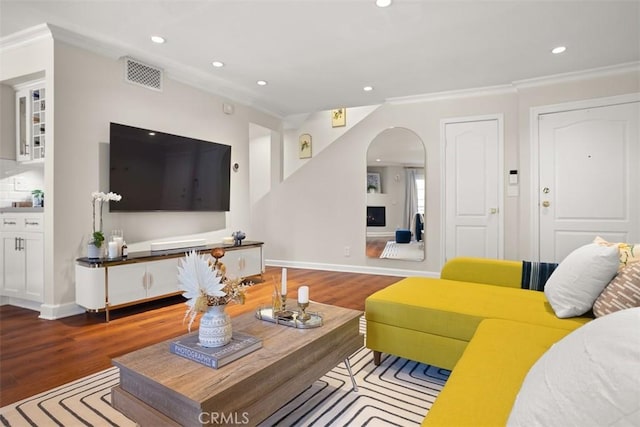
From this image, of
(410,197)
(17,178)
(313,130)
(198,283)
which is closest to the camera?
(198,283)

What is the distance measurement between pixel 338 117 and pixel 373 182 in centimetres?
126

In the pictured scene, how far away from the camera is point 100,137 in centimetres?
326

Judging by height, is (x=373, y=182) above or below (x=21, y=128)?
below

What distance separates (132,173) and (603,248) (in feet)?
12.3

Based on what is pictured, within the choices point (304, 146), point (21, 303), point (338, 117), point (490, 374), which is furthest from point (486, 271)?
point (21, 303)

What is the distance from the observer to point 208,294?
51.0 inches

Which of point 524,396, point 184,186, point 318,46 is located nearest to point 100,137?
point 184,186

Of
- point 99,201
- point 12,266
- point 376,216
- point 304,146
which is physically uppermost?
point 304,146

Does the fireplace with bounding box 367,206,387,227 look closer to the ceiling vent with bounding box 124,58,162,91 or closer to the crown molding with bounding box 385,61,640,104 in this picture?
the crown molding with bounding box 385,61,640,104

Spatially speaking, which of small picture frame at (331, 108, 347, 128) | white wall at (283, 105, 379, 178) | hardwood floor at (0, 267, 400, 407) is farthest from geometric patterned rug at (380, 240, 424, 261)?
small picture frame at (331, 108, 347, 128)

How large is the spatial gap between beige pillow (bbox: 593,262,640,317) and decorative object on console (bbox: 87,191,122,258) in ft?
11.6

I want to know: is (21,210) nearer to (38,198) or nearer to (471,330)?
(38,198)

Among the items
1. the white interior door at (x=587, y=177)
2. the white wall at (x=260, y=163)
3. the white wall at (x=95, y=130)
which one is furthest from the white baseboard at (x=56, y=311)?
the white interior door at (x=587, y=177)

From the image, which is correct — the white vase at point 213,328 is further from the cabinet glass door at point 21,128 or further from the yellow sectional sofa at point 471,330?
the cabinet glass door at point 21,128
